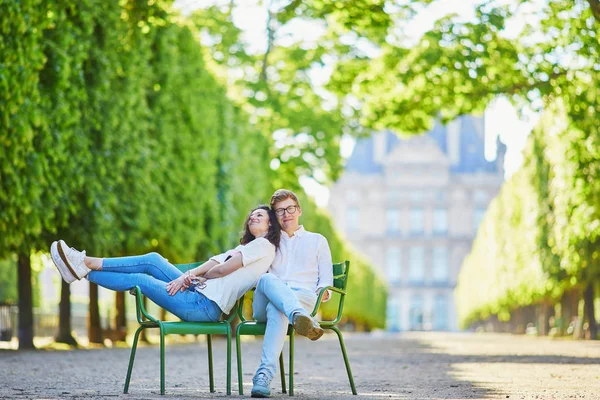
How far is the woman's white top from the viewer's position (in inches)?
257

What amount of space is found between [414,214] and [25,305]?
93394mm

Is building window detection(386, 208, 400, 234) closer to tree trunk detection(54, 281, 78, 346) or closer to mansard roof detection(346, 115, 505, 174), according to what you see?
mansard roof detection(346, 115, 505, 174)

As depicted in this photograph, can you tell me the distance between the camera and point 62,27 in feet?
45.8

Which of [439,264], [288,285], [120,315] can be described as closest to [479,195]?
[439,264]

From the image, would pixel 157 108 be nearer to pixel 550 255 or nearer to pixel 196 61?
pixel 196 61

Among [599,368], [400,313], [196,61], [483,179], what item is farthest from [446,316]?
[599,368]

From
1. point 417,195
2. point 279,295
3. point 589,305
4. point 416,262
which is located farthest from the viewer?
point 416,262

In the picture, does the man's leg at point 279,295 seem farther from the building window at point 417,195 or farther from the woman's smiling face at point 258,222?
the building window at point 417,195

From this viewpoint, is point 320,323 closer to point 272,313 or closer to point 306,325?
point 272,313

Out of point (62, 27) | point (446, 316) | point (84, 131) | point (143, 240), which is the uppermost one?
point (62, 27)

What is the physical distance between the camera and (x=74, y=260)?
6383mm

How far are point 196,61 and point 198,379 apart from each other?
38.9 ft

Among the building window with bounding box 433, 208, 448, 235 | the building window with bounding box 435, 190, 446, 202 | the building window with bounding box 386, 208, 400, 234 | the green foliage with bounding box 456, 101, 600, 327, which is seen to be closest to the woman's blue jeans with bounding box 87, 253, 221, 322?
the green foliage with bounding box 456, 101, 600, 327

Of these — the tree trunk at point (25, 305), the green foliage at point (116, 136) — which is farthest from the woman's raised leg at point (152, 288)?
the tree trunk at point (25, 305)
